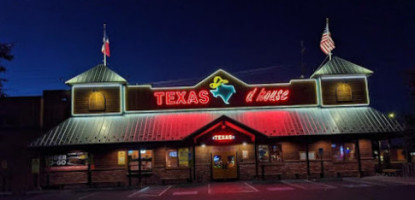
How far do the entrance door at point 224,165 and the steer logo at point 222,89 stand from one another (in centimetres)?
395

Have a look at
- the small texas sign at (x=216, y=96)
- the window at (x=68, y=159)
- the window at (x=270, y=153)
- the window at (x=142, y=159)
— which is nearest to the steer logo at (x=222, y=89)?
the small texas sign at (x=216, y=96)

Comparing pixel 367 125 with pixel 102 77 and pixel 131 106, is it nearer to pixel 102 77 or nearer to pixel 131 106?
pixel 131 106

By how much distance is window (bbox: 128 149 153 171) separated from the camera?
28.5 m

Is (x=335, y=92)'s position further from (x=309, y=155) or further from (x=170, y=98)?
(x=170, y=98)

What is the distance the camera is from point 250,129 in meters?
26.6

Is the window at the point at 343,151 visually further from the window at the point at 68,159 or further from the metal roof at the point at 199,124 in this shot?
the window at the point at 68,159

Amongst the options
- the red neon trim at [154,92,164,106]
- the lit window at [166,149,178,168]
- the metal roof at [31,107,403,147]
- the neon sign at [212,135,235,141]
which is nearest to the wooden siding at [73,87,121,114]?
the metal roof at [31,107,403,147]

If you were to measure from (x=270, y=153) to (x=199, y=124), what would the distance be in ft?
17.9

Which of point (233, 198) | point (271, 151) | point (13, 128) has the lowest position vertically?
point (233, 198)

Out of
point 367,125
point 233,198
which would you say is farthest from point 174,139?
point 367,125

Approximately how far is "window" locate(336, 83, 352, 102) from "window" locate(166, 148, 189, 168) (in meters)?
12.1

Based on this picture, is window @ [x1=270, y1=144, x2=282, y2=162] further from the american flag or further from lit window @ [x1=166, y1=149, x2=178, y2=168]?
the american flag

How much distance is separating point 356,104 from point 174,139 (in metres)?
13.7

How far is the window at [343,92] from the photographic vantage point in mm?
30391
